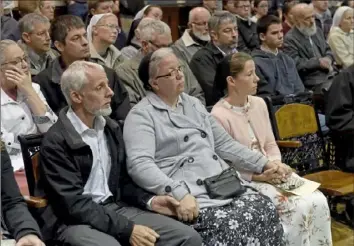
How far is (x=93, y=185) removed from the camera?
280cm

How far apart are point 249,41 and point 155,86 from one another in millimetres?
2981

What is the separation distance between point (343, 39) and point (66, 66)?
3145 mm

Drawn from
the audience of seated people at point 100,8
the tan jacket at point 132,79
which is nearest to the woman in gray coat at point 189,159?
the tan jacket at point 132,79

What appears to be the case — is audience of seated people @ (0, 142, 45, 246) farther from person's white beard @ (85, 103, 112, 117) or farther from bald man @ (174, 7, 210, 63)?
bald man @ (174, 7, 210, 63)

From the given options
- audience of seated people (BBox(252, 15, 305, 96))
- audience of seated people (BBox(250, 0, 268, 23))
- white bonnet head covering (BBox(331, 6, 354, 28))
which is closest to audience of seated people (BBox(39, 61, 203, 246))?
audience of seated people (BBox(252, 15, 305, 96))

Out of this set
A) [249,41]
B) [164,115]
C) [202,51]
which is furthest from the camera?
[249,41]

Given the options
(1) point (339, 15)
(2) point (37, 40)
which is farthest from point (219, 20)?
(1) point (339, 15)

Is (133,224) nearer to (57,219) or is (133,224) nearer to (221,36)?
(57,219)

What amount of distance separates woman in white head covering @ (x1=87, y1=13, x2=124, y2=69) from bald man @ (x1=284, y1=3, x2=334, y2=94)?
5.80ft

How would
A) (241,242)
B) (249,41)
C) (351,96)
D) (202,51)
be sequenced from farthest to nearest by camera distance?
(249,41) → (202,51) → (351,96) → (241,242)

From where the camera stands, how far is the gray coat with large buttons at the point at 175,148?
2.91 m

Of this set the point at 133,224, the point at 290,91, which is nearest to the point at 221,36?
the point at 290,91

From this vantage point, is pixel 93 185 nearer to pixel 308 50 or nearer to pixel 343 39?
pixel 308 50

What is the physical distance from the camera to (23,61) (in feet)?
11.0
